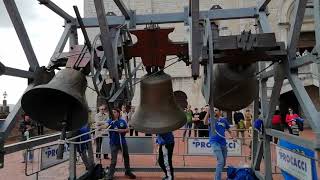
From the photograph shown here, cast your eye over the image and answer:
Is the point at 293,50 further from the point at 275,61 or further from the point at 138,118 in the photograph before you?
the point at 138,118

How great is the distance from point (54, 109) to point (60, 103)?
11 centimetres

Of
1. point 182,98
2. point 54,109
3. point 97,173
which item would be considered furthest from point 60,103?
point 182,98

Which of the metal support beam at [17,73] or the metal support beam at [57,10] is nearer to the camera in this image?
the metal support beam at [17,73]

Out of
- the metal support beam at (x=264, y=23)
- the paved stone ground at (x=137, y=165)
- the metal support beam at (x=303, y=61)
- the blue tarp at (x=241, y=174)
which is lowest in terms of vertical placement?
the paved stone ground at (x=137, y=165)

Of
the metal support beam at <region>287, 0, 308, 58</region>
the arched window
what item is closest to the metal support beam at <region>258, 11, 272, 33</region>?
the metal support beam at <region>287, 0, 308, 58</region>

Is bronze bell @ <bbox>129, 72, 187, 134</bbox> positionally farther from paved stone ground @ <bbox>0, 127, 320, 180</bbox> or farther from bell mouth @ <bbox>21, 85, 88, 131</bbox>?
paved stone ground @ <bbox>0, 127, 320, 180</bbox>

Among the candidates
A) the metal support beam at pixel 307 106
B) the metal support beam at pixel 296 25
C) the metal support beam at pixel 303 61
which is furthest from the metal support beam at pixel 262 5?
the metal support beam at pixel 307 106

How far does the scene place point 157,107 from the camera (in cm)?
525

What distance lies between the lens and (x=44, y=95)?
4520 mm

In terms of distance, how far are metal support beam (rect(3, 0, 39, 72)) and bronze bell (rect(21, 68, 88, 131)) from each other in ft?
2.22

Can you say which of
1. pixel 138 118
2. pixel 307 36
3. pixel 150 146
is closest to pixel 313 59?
pixel 138 118

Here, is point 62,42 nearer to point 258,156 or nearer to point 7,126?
point 7,126

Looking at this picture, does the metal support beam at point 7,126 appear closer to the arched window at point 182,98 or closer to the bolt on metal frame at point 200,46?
the bolt on metal frame at point 200,46

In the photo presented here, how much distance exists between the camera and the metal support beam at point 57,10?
5.39 meters
